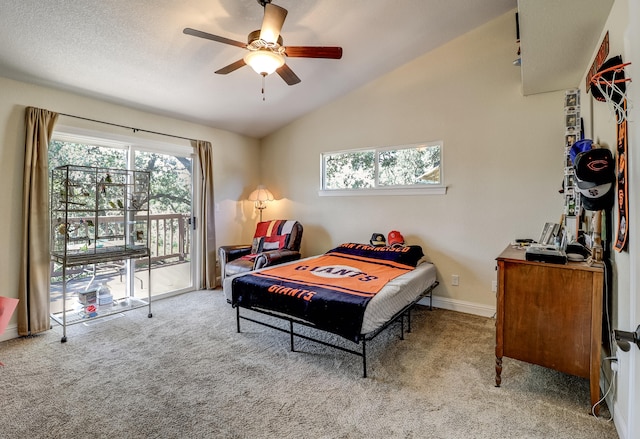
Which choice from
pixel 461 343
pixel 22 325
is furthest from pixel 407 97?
pixel 22 325

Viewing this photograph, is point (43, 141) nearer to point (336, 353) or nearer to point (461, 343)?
point (336, 353)

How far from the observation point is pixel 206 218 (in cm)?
439

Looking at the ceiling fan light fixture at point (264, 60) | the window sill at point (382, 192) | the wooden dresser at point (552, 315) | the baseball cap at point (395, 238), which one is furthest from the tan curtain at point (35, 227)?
the wooden dresser at point (552, 315)

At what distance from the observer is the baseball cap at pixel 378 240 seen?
3.91m

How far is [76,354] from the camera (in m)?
2.53

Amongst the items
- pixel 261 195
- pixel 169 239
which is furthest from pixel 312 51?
pixel 169 239

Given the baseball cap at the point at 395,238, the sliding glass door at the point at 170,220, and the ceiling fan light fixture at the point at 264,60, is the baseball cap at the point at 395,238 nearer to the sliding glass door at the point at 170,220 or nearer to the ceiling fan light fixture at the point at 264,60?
the ceiling fan light fixture at the point at 264,60

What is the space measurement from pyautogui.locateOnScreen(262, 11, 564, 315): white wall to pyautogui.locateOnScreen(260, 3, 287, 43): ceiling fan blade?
224 centimetres

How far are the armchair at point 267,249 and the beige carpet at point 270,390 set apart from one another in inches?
42.4

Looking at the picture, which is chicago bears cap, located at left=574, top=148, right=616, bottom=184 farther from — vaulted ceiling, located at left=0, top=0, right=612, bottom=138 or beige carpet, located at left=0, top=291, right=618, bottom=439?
vaulted ceiling, located at left=0, top=0, right=612, bottom=138

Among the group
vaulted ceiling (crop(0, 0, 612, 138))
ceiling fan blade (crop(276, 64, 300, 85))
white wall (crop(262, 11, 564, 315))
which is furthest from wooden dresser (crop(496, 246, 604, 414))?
vaulted ceiling (crop(0, 0, 612, 138))

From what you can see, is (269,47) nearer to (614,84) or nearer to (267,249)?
(614,84)

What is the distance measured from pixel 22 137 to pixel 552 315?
14.6 ft

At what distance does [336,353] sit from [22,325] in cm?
286
